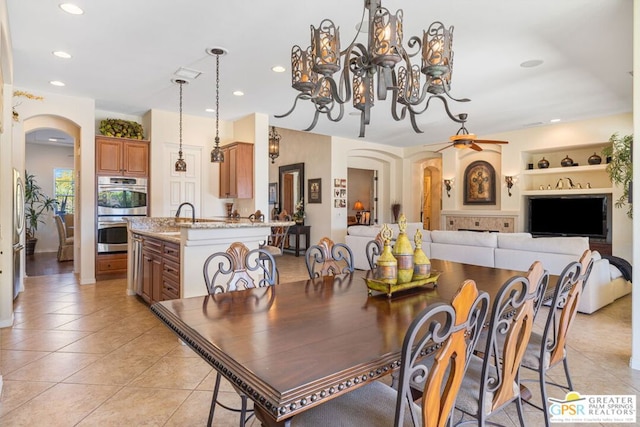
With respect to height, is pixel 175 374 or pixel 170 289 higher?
pixel 170 289

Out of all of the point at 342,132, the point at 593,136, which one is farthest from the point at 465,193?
the point at 342,132

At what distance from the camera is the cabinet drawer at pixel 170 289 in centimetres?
354

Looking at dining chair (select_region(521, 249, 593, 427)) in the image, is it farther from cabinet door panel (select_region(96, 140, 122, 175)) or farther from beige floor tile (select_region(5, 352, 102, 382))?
cabinet door panel (select_region(96, 140, 122, 175))

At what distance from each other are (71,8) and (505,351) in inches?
158

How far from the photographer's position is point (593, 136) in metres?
6.83

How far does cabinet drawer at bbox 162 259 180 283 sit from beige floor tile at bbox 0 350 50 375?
1143 mm

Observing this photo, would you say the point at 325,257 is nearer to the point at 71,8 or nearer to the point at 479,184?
the point at 71,8

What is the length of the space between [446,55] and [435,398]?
70.4 inches

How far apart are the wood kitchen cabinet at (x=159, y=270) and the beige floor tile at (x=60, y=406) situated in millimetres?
1149

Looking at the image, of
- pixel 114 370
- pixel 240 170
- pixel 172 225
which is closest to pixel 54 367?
pixel 114 370

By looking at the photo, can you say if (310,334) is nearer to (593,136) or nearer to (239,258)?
(239,258)

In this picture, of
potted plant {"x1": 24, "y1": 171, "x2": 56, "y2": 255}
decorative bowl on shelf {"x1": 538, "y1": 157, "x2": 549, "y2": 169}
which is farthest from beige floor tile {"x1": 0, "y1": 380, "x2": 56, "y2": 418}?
decorative bowl on shelf {"x1": 538, "y1": 157, "x2": 549, "y2": 169}

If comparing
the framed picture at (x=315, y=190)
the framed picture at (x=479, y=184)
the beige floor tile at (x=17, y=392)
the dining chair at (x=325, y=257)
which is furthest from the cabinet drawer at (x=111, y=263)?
the framed picture at (x=479, y=184)

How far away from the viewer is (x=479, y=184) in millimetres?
8859
